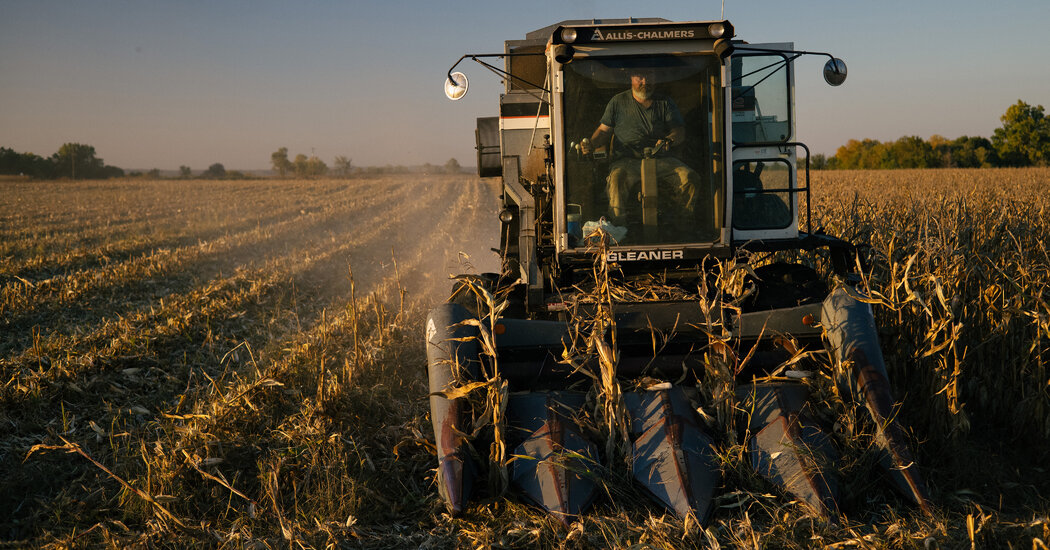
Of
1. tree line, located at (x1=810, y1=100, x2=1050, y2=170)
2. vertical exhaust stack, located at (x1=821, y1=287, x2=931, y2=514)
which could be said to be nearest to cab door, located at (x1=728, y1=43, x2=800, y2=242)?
vertical exhaust stack, located at (x1=821, y1=287, x2=931, y2=514)

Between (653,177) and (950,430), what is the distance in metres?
2.36

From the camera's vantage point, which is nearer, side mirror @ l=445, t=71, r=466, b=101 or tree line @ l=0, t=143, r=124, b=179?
side mirror @ l=445, t=71, r=466, b=101

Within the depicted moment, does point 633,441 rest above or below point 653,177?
below

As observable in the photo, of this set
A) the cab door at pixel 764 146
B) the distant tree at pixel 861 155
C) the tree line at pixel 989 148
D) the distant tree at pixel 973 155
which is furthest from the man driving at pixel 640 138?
the distant tree at pixel 861 155

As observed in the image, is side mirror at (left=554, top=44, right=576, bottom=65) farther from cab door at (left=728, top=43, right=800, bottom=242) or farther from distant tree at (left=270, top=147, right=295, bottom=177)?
distant tree at (left=270, top=147, right=295, bottom=177)

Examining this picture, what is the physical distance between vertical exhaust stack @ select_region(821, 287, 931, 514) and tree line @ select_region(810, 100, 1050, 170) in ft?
168

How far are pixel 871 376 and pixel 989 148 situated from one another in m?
61.2

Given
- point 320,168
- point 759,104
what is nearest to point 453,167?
point 320,168

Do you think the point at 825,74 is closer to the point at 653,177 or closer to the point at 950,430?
the point at 653,177

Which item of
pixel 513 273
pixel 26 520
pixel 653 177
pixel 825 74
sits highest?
pixel 825 74

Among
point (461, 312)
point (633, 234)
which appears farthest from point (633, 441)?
point (633, 234)

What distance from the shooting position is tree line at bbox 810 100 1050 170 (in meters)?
51.3

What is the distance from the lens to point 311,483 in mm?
3965

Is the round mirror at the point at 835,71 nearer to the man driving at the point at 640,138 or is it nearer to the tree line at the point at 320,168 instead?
the man driving at the point at 640,138
